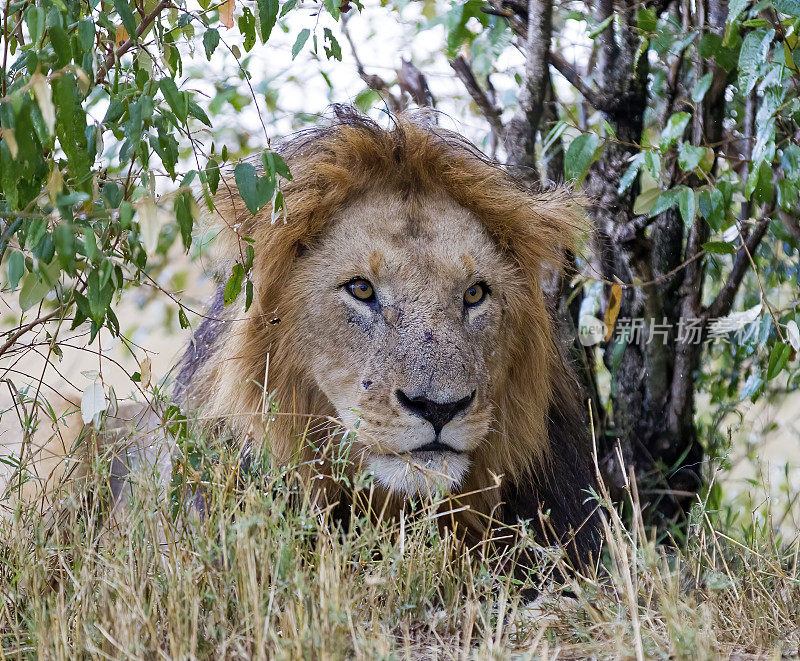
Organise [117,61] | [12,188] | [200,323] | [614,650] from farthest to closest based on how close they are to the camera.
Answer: [200,323] → [117,61] → [614,650] → [12,188]

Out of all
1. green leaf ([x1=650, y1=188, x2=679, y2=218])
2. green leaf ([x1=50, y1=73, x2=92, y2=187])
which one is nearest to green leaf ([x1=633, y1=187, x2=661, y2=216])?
green leaf ([x1=650, y1=188, x2=679, y2=218])

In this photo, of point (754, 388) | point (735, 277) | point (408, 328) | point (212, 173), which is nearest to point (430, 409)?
point (408, 328)

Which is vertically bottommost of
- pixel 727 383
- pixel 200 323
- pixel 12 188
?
pixel 727 383

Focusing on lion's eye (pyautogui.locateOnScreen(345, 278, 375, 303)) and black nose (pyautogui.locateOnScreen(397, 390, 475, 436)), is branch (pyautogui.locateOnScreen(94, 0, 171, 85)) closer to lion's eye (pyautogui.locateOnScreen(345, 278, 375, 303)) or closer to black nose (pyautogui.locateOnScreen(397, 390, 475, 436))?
lion's eye (pyautogui.locateOnScreen(345, 278, 375, 303))

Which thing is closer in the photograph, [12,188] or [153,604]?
[12,188]

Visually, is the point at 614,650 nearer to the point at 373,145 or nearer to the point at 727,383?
the point at 373,145

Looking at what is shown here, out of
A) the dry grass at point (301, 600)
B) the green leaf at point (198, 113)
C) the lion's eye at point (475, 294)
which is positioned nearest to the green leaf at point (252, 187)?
the green leaf at point (198, 113)

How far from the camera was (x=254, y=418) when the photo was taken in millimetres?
3145

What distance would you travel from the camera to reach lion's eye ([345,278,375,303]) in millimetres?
3117

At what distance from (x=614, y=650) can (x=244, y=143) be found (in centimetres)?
386

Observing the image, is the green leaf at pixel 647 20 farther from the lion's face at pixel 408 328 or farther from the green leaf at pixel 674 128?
the lion's face at pixel 408 328

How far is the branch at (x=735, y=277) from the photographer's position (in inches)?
155

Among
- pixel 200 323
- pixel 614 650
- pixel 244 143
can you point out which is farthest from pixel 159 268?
pixel 614 650

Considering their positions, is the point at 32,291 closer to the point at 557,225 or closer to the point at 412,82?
the point at 557,225
